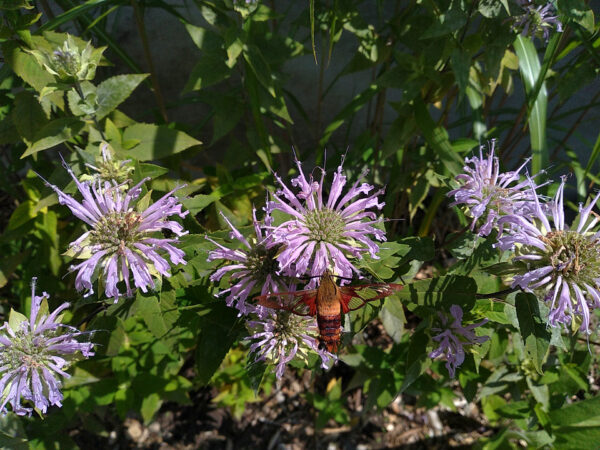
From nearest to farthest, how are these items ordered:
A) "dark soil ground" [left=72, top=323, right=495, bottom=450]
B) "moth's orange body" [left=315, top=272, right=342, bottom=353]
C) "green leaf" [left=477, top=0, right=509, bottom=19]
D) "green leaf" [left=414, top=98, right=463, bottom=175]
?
"moth's orange body" [left=315, top=272, right=342, bottom=353]
"green leaf" [left=477, top=0, right=509, bottom=19]
"green leaf" [left=414, top=98, right=463, bottom=175]
"dark soil ground" [left=72, top=323, right=495, bottom=450]

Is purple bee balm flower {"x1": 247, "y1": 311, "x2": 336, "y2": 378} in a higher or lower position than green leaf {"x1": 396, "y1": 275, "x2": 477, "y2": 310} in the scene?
lower

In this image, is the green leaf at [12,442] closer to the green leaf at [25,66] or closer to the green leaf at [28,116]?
the green leaf at [28,116]

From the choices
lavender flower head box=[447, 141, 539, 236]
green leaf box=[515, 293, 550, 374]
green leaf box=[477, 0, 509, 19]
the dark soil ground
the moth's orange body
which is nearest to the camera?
the moth's orange body

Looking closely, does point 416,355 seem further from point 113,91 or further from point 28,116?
point 28,116

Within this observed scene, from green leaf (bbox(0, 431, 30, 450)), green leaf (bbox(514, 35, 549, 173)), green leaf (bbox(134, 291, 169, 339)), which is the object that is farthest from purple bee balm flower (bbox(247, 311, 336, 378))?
green leaf (bbox(514, 35, 549, 173))

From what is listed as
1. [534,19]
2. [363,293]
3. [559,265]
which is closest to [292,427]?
[363,293]

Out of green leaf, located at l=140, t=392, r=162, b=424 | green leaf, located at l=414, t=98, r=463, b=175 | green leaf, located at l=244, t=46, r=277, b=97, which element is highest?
green leaf, located at l=244, t=46, r=277, b=97

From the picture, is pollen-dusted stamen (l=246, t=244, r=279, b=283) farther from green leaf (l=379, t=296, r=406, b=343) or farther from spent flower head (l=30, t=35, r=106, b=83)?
spent flower head (l=30, t=35, r=106, b=83)

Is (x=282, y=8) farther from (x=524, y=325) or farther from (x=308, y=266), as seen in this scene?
(x=524, y=325)

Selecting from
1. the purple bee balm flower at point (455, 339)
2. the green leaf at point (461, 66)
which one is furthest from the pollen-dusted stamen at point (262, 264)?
the green leaf at point (461, 66)
